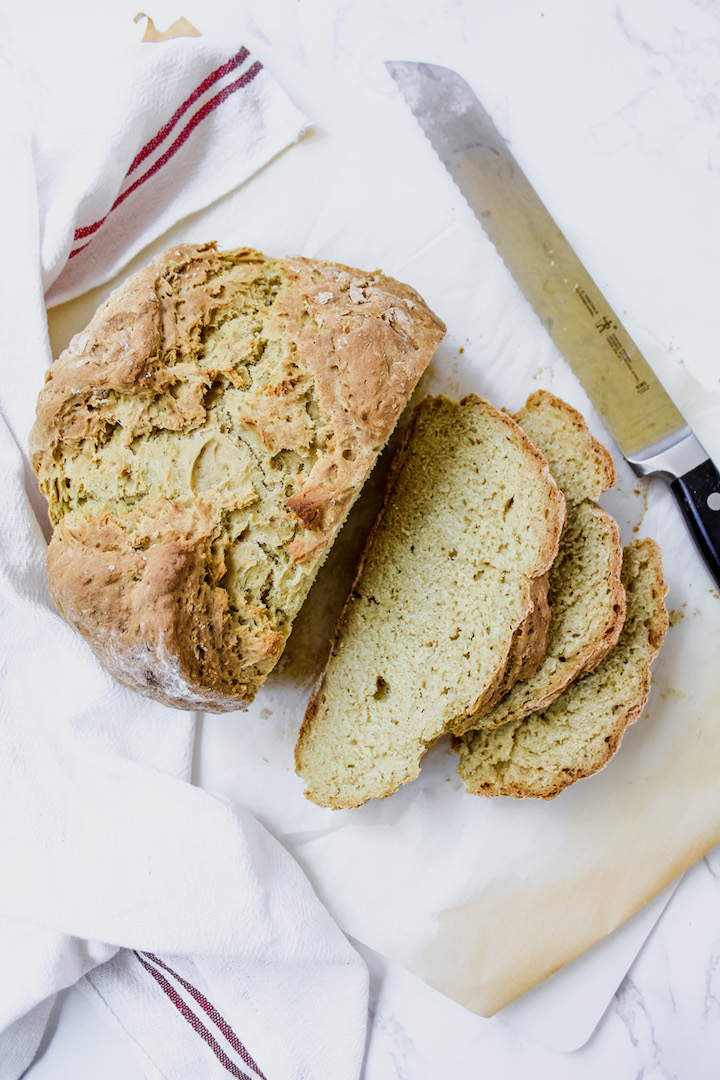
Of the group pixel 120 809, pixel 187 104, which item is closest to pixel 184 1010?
pixel 120 809

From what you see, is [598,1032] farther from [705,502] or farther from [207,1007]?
[705,502]

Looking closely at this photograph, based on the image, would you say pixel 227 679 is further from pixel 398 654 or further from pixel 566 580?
pixel 566 580

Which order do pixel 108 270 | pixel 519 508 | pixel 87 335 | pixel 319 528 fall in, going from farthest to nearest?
pixel 108 270 → pixel 519 508 → pixel 87 335 → pixel 319 528

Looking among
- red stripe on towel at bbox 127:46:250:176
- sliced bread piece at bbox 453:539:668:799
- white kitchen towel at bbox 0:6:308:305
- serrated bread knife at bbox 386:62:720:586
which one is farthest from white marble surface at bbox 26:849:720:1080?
red stripe on towel at bbox 127:46:250:176

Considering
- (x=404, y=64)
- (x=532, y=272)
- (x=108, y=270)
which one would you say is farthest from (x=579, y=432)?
(x=108, y=270)

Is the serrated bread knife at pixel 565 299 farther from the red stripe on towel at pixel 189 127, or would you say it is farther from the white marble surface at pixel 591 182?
the red stripe on towel at pixel 189 127

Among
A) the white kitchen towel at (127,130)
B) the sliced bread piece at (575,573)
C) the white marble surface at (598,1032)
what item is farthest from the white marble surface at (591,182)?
the sliced bread piece at (575,573)
